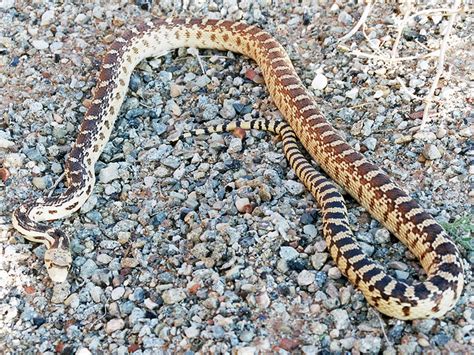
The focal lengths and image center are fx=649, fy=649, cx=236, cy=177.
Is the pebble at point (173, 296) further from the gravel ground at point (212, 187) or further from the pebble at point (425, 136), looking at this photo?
the pebble at point (425, 136)

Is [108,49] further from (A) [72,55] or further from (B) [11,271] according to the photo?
(B) [11,271]

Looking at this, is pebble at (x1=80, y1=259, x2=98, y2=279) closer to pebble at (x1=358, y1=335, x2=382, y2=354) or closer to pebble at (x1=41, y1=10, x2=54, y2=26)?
pebble at (x1=358, y1=335, x2=382, y2=354)

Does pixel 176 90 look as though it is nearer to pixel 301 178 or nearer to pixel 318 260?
pixel 301 178

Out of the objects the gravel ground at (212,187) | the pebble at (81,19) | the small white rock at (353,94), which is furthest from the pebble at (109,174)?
the pebble at (81,19)

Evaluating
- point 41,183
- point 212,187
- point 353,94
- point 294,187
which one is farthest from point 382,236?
point 41,183

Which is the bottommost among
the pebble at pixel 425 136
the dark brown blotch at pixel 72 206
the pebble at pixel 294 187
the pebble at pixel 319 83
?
the dark brown blotch at pixel 72 206

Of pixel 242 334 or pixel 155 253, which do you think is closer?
pixel 242 334

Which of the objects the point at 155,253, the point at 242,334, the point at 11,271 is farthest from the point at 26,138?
the point at 242,334
